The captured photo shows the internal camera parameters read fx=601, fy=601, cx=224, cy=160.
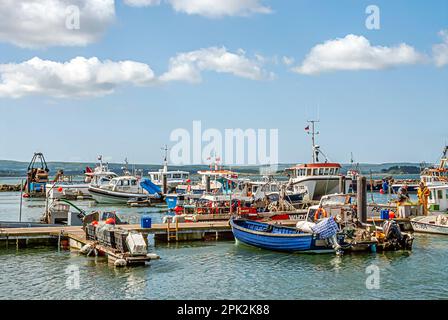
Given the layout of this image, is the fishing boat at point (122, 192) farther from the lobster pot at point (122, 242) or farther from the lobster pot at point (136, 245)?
the lobster pot at point (136, 245)

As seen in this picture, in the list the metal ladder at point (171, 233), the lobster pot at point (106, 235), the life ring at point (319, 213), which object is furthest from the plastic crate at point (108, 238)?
the life ring at point (319, 213)

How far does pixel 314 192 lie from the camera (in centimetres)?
5875

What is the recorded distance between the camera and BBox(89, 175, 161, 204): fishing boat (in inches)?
2677

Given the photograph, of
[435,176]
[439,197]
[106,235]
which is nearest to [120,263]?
[106,235]

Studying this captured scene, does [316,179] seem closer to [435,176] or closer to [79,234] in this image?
[435,176]

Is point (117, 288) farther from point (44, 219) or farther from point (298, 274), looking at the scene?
point (44, 219)

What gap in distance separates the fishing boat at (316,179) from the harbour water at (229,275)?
2785 centimetres

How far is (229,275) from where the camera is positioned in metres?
24.3

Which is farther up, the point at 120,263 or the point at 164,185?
the point at 164,185

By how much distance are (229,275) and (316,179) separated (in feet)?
117

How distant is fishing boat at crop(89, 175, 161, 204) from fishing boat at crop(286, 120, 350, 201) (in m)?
17.6

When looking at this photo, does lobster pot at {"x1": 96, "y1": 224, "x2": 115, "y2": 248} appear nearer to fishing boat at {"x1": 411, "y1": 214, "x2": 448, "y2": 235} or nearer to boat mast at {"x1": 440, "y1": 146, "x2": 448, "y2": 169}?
fishing boat at {"x1": 411, "y1": 214, "x2": 448, "y2": 235}

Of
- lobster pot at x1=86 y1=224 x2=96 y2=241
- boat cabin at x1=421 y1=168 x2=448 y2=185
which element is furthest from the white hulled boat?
lobster pot at x1=86 y1=224 x2=96 y2=241
